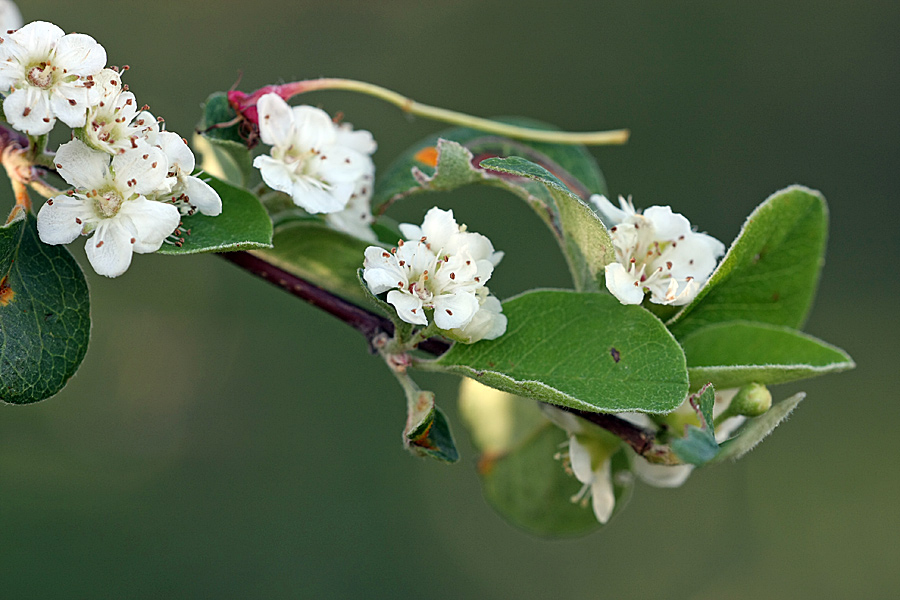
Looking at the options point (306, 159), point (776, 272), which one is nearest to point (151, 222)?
point (306, 159)

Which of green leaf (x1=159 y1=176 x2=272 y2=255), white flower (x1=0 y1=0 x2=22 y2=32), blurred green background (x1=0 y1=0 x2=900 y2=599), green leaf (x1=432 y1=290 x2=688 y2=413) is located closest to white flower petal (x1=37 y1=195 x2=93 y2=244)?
green leaf (x1=159 y1=176 x2=272 y2=255)

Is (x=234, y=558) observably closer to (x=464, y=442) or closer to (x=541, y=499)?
(x=464, y=442)

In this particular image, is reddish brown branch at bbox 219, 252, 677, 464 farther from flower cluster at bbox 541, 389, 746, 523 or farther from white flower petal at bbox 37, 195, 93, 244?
white flower petal at bbox 37, 195, 93, 244

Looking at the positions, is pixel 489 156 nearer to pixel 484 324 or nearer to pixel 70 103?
pixel 484 324

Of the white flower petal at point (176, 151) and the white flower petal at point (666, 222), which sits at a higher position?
the white flower petal at point (176, 151)

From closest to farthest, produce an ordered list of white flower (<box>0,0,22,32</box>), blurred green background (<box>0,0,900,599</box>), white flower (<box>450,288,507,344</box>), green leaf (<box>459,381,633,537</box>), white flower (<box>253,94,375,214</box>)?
white flower (<box>450,288,507,344</box>), white flower (<box>253,94,375,214</box>), white flower (<box>0,0,22,32</box>), green leaf (<box>459,381,633,537</box>), blurred green background (<box>0,0,900,599</box>)

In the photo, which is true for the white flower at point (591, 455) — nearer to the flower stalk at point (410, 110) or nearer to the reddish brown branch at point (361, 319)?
the reddish brown branch at point (361, 319)

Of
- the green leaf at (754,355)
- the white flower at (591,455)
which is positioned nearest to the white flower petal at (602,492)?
the white flower at (591,455)
